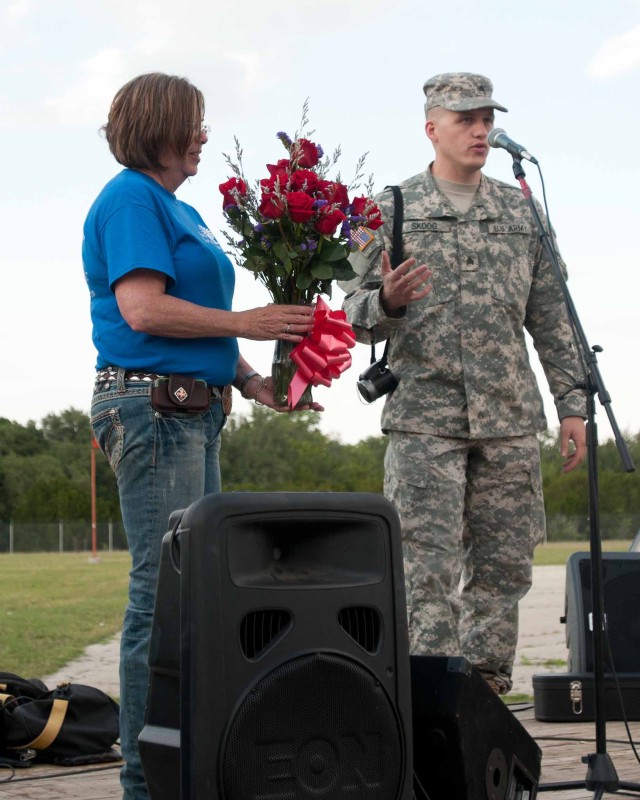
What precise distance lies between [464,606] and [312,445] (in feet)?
202

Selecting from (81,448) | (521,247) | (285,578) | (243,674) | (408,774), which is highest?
(81,448)

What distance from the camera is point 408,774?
2.31 m

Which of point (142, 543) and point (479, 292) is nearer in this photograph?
point (142, 543)

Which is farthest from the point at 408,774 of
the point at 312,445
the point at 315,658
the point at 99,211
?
the point at 312,445

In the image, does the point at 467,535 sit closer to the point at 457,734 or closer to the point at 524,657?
the point at 457,734

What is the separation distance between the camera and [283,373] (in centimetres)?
295

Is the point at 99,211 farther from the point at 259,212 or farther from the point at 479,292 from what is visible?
the point at 479,292

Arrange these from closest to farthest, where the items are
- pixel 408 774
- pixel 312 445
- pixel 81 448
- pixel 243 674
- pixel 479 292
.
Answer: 1. pixel 243 674
2. pixel 408 774
3. pixel 479 292
4. pixel 81 448
5. pixel 312 445

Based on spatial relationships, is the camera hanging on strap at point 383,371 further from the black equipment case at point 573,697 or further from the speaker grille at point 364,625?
the speaker grille at point 364,625

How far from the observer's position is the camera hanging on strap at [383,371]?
3844 mm

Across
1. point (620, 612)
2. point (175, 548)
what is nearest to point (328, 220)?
point (175, 548)

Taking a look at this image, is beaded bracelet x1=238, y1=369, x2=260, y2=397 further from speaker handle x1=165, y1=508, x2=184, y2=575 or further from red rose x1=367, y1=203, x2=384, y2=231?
speaker handle x1=165, y1=508, x2=184, y2=575

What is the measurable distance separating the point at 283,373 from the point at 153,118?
674mm

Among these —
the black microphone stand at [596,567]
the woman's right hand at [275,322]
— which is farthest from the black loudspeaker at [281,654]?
the black microphone stand at [596,567]
